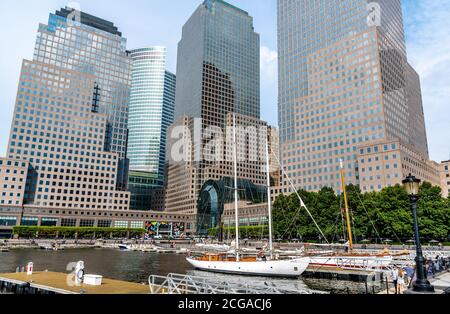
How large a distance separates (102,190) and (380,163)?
507ft

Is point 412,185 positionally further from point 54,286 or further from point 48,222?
point 48,222

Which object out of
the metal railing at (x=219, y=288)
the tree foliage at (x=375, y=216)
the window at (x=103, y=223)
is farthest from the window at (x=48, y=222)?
the metal railing at (x=219, y=288)

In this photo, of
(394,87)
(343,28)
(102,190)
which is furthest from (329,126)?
(102,190)

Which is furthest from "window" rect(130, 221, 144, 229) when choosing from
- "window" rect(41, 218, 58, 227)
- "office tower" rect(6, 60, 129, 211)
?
"window" rect(41, 218, 58, 227)

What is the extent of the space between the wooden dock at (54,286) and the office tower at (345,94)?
127852mm

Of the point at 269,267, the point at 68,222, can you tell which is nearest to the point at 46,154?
the point at 68,222

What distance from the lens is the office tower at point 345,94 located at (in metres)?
150

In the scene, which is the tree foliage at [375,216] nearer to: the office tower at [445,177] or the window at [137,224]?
the office tower at [445,177]

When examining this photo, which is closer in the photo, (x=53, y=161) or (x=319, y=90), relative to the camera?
(x=319, y=90)

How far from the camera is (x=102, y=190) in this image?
199000 mm

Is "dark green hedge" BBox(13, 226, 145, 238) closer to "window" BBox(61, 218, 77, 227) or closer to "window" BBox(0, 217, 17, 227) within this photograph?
"window" BBox(0, 217, 17, 227)

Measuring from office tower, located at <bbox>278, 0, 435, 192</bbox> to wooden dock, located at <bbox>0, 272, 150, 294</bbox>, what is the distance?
127852mm
